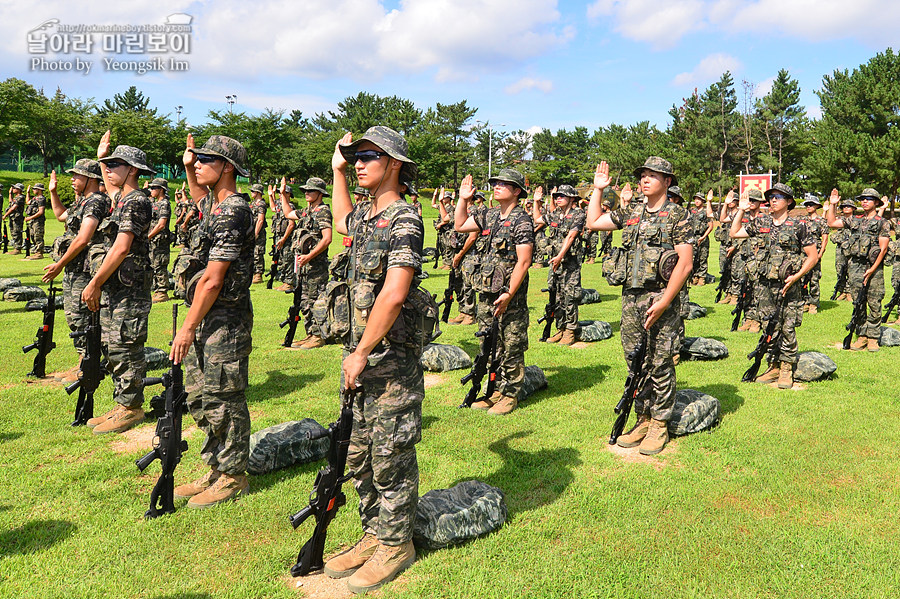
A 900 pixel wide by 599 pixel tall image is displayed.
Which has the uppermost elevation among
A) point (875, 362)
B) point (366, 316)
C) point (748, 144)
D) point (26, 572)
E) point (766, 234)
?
point (748, 144)

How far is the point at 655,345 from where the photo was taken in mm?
5672

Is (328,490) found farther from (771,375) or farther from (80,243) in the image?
(771,375)

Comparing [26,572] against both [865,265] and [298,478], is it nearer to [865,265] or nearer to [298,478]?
[298,478]

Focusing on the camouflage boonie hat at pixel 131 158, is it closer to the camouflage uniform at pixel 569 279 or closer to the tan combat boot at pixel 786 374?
the camouflage uniform at pixel 569 279

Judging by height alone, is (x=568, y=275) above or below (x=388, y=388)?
above

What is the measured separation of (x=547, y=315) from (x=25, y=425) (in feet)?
24.8

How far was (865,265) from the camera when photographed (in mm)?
11430

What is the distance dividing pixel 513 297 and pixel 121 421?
456 centimetres

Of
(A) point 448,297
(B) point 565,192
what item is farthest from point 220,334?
(B) point 565,192

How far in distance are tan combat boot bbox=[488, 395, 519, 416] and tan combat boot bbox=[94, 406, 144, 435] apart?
3.95m

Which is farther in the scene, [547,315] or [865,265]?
[865,265]

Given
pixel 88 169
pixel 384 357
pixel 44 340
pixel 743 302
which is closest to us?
pixel 384 357

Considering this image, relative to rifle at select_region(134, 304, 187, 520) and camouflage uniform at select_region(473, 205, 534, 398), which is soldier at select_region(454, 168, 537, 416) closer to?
camouflage uniform at select_region(473, 205, 534, 398)

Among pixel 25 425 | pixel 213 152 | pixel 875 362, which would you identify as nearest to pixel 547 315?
pixel 875 362
